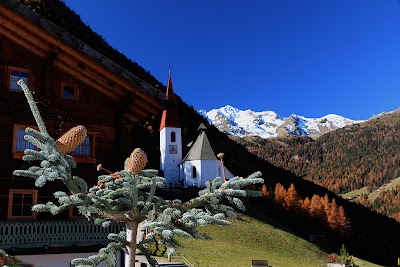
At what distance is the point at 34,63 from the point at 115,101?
3.48 metres

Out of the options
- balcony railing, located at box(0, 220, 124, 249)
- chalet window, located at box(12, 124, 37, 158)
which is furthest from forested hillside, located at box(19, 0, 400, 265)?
balcony railing, located at box(0, 220, 124, 249)

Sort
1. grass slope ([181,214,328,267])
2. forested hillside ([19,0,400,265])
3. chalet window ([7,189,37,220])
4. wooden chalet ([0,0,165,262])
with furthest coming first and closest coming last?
1. forested hillside ([19,0,400,265])
2. grass slope ([181,214,328,267])
3. chalet window ([7,189,37,220])
4. wooden chalet ([0,0,165,262])

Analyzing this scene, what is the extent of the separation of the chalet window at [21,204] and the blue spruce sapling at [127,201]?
41.4ft

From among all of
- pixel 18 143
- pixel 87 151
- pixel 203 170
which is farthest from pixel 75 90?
pixel 203 170

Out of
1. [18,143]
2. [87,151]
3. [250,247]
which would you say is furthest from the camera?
[250,247]

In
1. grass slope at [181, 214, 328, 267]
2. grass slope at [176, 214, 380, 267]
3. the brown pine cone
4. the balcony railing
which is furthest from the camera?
grass slope at [181, 214, 328, 267]

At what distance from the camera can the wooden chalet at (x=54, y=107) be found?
15.0m

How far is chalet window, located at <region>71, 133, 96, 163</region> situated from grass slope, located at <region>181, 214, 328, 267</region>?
16.0m

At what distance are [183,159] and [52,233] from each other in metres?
55.5

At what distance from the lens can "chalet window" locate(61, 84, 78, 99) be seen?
57.8 ft

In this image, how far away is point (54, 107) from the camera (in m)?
17.5

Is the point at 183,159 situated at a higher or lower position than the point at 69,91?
higher

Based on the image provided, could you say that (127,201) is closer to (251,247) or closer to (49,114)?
(49,114)

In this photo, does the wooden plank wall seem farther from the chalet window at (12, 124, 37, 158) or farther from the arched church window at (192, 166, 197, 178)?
the arched church window at (192, 166, 197, 178)
